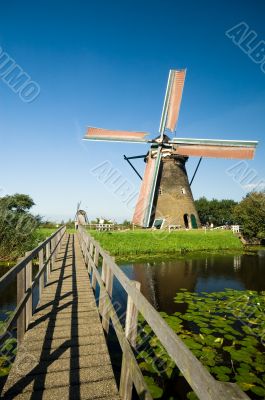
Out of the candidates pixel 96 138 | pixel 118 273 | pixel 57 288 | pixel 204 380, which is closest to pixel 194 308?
pixel 57 288

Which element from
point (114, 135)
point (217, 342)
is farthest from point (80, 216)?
point (217, 342)

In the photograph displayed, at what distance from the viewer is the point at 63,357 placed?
10.2 ft

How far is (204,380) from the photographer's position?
1216 millimetres

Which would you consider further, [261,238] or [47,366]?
[261,238]

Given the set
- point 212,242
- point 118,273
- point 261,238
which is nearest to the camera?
point 118,273

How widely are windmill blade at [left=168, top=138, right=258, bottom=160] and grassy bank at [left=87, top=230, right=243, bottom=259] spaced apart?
6465mm

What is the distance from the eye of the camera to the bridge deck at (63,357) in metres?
2.54

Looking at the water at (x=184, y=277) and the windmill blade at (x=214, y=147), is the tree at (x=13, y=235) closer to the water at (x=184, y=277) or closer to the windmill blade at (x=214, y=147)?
the water at (x=184, y=277)

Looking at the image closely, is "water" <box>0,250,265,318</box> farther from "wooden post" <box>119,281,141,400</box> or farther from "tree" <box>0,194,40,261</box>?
"wooden post" <box>119,281,141,400</box>

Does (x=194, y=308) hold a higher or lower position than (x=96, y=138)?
lower

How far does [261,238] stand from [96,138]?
766 inches

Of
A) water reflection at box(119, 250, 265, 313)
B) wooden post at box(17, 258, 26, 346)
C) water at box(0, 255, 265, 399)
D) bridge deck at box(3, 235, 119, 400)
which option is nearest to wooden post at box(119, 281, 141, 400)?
bridge deck at box(3, 235, 119, 400)

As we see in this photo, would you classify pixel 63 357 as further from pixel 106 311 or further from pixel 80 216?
pixel 80 216

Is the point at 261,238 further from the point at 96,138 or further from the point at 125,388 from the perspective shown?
the point at 125,388
